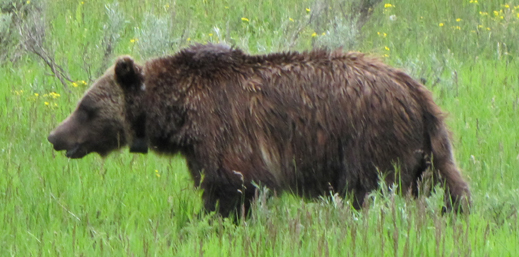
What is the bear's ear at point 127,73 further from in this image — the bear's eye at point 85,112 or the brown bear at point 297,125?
the bear's eye at point 85,112

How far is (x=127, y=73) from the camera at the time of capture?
515cm

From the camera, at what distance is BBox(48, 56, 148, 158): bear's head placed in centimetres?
528

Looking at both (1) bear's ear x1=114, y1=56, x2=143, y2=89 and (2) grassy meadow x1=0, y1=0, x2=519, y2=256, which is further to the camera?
(1) bear's ear x1=114, y1=56, x2=143, y2=89

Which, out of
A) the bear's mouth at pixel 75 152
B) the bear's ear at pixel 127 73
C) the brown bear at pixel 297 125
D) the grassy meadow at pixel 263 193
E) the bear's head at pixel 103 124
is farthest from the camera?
the bear's mouth at pixel 75 152

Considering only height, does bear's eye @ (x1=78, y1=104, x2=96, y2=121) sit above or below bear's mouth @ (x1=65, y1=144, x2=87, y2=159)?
above

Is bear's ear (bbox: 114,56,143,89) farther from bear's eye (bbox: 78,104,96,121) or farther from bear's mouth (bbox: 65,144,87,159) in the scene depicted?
Result: bear's mouth (bbox: 65,144,87,159)

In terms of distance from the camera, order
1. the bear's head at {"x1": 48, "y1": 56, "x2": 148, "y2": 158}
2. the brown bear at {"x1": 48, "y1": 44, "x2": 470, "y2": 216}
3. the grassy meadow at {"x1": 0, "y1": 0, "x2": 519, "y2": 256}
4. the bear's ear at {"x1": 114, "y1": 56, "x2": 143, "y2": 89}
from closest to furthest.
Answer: the grassy meadow at {"x1": 0, "y1": 0, "x2": 519, "y2": 256}, the brown bear at {"x1": 48, "y1": 44, "x2": 470, "y2": 216}, the bear's ear at {"x1": 114, "y1": 56, "x2": 143, "y2": 89}, the bear's head at {"x1": 48, "y1": 56, "x2": 148, "y2": 158}

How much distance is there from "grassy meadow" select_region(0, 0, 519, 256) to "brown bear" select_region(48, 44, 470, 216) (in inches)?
8.2

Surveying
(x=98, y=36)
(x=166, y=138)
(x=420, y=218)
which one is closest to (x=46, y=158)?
(x=166, y=138)

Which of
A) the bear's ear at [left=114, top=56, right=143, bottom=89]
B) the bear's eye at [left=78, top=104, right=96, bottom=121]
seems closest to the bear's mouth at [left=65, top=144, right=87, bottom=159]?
the bear's eye at [left=78, top=104, right=96, bottom=121]

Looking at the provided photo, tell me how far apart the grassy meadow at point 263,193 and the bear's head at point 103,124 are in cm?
31

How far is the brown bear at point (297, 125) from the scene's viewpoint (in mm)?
4695

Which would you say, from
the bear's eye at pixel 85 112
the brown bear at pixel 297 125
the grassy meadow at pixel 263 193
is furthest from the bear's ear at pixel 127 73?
the grassy meadow at pixel 263 193

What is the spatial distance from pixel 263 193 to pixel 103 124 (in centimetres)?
160
